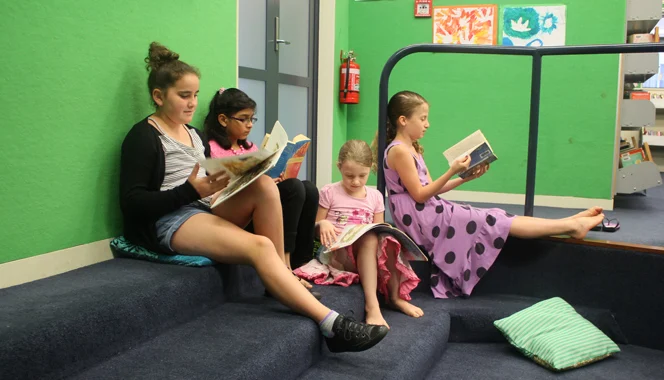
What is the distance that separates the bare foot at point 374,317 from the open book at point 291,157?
589 mm

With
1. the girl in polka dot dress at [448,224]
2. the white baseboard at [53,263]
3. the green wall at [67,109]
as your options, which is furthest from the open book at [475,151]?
the white baseboard at [53,263]

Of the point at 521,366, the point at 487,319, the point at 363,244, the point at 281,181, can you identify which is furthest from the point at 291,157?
the point at 521,366

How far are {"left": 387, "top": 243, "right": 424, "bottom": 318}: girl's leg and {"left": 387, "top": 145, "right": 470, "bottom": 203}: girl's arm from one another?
0.98 feet

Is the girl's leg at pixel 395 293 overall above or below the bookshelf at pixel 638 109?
below

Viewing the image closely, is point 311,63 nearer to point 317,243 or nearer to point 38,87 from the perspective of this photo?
point 317,243

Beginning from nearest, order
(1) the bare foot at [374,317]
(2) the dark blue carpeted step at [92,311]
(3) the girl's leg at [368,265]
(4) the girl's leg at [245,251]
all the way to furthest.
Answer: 1. (2) the dark blue carpeted step at [92,311]
2. (4) the girl's leg at [245,251]
3. (1) the bare foot at [374,317]
4. (3) the girl's leg at [368,265]

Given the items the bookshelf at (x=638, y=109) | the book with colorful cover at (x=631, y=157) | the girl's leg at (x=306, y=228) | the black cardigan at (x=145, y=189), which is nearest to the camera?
the black cardigan at (x=145, y=189)

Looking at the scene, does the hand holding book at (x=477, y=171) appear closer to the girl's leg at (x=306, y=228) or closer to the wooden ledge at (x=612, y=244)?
the wooden ledge at (x=612, y=244)

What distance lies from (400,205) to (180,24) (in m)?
1.17

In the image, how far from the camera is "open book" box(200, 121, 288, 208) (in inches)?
66.8

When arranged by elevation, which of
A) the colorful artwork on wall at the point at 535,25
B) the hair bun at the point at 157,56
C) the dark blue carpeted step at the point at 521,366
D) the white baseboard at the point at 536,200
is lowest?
the dark blue carpeted step at the point at 521,366

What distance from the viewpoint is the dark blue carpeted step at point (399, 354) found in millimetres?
1776

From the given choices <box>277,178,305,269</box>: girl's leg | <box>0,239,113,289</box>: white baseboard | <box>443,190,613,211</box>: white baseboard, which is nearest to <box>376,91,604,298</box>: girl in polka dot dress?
<box>277,178,305,269</box>: girl's leg

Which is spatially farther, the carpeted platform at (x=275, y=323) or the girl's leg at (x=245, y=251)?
the girl's leg at (x=245, y=251)
